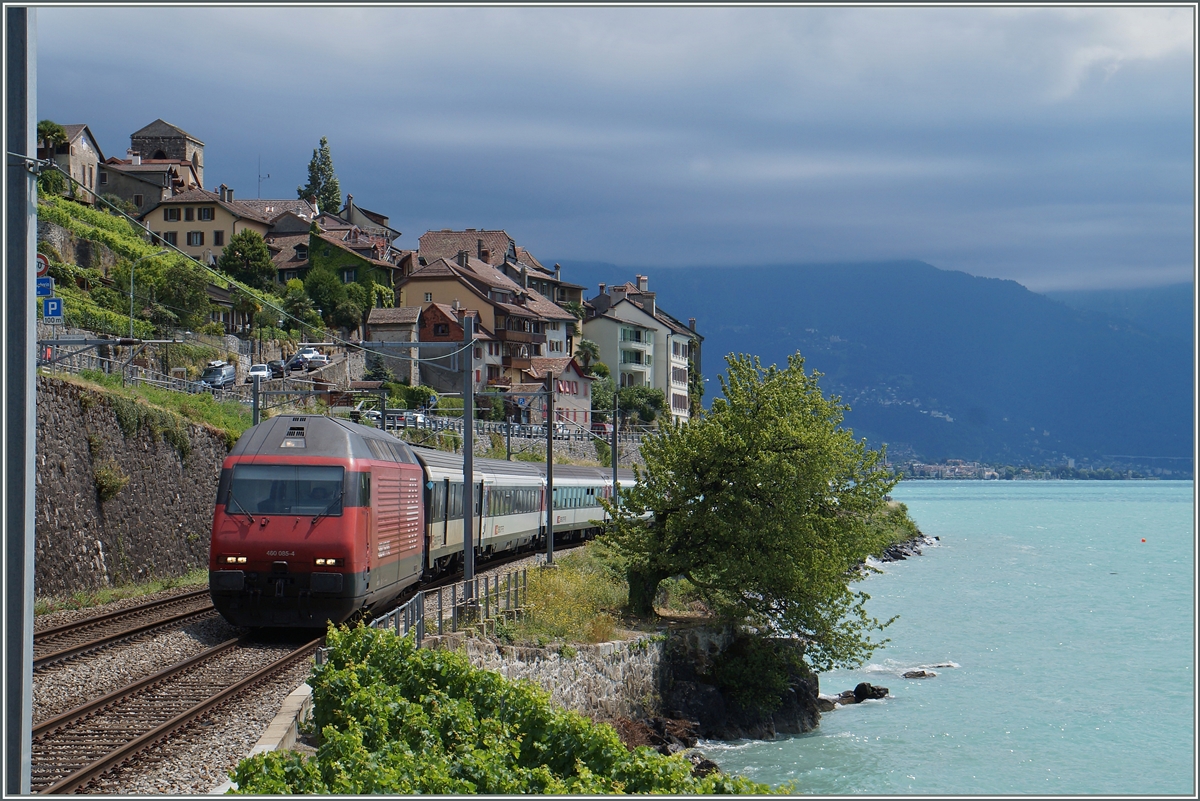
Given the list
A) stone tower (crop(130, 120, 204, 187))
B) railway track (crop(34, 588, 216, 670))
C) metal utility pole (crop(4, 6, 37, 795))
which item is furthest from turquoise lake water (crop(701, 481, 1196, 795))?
stone tower (crop(130, 120, 204, 187))

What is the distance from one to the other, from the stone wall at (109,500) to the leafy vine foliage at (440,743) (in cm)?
1368

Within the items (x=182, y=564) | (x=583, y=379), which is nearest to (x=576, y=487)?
(x=182, y=564)

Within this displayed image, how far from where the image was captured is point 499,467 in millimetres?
37625

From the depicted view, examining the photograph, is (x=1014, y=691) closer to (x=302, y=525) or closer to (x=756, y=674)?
(x=756, y=674)

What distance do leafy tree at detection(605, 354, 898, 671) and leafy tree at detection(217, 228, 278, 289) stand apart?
2465 inches

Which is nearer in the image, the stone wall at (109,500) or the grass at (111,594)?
the grass at (111,594)

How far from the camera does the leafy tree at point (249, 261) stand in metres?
87.9

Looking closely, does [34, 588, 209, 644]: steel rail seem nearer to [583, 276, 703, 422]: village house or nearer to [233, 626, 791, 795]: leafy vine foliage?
[233, 626, 791, 795]: leafy vine foliage

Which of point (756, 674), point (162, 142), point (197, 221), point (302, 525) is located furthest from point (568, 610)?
point (162, 142)

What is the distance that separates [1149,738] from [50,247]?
182 ft

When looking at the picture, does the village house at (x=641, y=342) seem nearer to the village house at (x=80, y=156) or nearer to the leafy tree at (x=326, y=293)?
the leafy tree at (x=326, y=293)

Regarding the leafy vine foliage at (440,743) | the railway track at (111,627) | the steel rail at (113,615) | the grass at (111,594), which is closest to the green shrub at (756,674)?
the steel rail at (113,615)

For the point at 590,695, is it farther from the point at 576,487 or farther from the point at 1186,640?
the point at 1186,640

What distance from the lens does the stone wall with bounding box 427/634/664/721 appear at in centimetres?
2167
